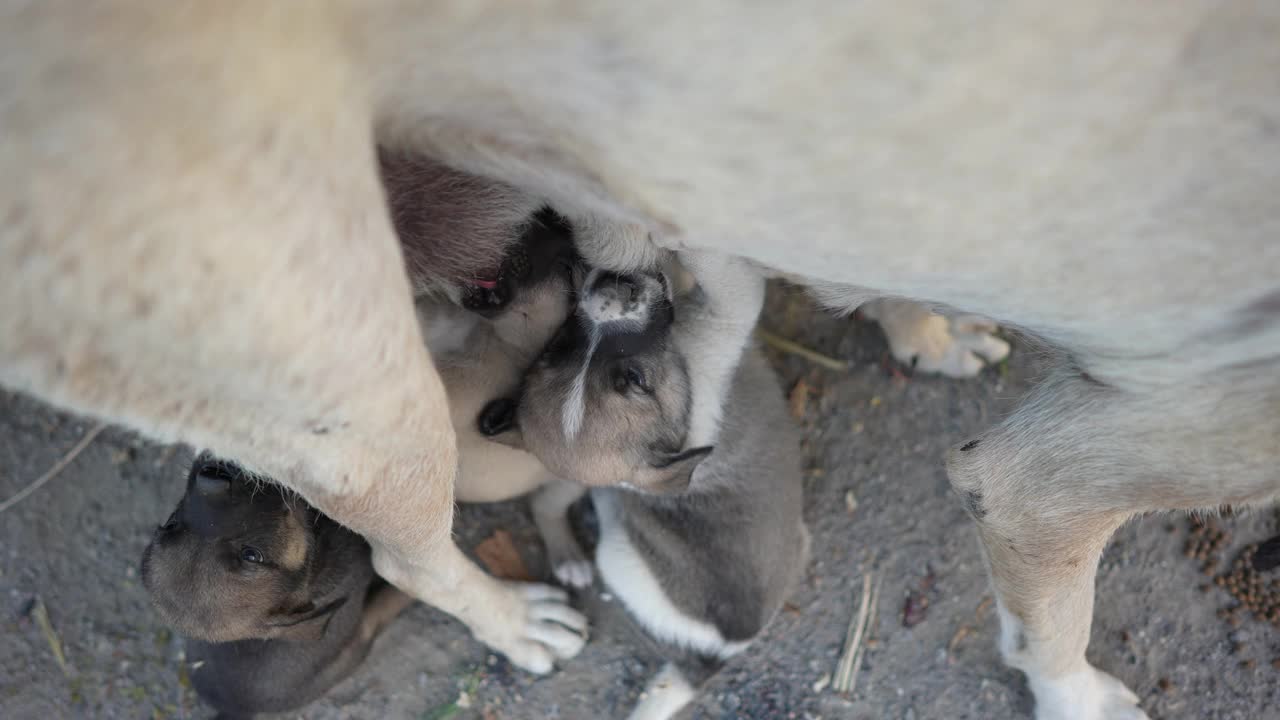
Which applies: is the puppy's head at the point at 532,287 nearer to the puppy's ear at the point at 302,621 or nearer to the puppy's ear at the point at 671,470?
the puppy's ear at the point at 671,470

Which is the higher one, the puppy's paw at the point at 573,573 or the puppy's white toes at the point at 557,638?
the puppy's paw at the point at 573,573

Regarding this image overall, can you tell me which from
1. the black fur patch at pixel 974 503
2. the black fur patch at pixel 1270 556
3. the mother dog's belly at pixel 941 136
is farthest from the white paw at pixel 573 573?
the black fur patch at pixel 1270 556

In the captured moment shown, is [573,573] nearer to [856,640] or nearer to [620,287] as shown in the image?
[856,640]

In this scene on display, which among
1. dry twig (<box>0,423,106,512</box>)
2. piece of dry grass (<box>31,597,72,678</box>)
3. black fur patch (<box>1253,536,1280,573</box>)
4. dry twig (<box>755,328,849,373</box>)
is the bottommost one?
piece of dry grass (<box>31,597,72,678</box>)

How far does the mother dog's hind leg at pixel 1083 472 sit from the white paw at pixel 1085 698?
0.26 m

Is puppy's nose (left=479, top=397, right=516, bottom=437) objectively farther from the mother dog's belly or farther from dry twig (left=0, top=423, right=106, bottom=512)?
dry twig (left=0, top=423, right=106, bottom=512)

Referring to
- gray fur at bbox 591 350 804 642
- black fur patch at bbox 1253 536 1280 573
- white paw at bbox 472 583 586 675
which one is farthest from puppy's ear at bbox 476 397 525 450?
black fur patch at bbox 1253 536 1280 573

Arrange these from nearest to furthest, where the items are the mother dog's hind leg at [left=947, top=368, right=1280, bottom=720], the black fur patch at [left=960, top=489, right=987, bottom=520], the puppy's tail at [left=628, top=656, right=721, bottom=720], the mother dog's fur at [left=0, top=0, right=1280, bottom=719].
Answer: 1. the mother dog's fur at [left=0, top=0, right=1280, bottom=719]
2. the mother dog's hind leg at [left=947, top=368, right=1280, bottom=720]
3. the black fur patch at [left=960, top=489, right=987, bottom=520]
4. the puppy's tail at [left=628, top=656, right=721, bottom=720]

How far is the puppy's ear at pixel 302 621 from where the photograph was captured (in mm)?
1935

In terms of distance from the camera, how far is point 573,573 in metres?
2.58

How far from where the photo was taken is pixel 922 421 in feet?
8.78

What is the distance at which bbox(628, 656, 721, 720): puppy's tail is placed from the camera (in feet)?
7.59

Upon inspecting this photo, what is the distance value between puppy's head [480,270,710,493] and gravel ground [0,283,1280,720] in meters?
0.69

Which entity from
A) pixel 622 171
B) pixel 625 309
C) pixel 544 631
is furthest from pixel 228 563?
pixel 622 171
